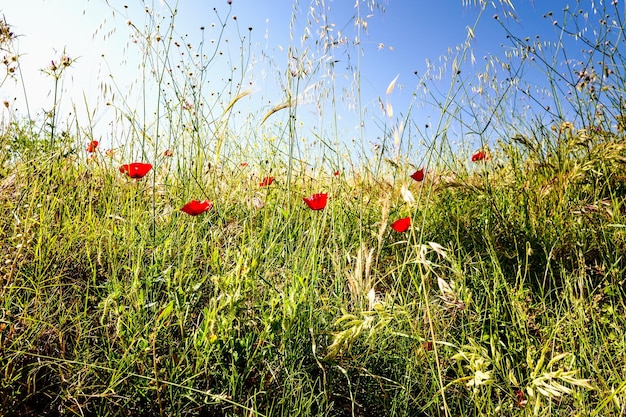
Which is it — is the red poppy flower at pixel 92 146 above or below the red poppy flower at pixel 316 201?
above

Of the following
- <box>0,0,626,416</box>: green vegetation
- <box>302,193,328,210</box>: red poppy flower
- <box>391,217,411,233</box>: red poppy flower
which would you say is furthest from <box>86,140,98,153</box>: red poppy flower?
<box>391,217,411,233</box>: red poppy flower

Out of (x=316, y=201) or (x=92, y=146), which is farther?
(x=92, y=146)

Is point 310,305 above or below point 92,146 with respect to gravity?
below

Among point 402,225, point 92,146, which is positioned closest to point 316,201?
point 402,225

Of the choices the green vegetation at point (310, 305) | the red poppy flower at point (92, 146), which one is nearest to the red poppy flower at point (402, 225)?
the green vegetation at point (310, 305)

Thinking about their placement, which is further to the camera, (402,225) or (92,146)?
(92,146)

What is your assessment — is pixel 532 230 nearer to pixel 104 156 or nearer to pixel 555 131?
pixel 555 131

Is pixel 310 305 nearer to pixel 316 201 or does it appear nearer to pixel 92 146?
pixel 316 201

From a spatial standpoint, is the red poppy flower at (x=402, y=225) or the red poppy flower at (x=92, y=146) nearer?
the red poppy flower at (x=402, y=225)

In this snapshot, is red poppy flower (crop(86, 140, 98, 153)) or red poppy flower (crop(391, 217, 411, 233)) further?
red poppy flower (crop(86, 140, 98, 153))

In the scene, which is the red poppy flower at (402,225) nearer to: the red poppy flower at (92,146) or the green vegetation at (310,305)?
the green vegetation at (310,305)

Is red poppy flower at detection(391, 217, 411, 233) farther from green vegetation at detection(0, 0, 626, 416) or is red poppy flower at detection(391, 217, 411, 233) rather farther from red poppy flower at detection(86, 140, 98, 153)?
red poppy flower at detection(86, 140, 98, 153)

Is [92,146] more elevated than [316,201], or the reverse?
[92,146]

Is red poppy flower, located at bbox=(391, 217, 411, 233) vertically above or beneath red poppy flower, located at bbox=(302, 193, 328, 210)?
beneath
